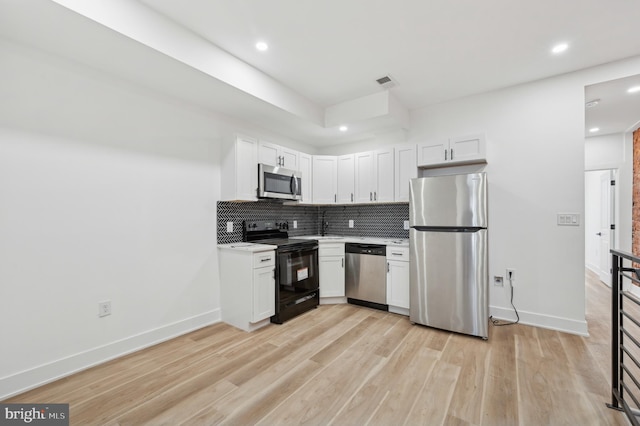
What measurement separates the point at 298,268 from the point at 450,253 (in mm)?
1758

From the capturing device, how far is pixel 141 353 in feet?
8.26

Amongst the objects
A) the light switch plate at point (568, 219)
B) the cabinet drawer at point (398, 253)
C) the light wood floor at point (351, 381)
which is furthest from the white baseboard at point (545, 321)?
the cabinet drawer at point (398, 253)

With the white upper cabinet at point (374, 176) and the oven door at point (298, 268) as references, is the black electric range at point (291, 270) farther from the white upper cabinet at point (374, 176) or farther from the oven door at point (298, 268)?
the white upper cabinet at point (374, 176)

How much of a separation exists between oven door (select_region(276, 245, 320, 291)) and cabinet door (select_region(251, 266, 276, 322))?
0.12m

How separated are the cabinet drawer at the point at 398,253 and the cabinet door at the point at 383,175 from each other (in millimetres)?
701

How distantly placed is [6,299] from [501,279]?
4586 millimetres

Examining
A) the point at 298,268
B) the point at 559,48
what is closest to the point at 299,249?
the point at 298,268

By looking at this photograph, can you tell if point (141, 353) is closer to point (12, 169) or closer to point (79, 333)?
point (79, 333)

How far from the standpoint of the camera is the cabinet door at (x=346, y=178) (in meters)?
4.16

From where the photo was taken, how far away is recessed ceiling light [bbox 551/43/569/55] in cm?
252

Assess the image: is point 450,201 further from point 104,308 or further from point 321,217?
point 104,308

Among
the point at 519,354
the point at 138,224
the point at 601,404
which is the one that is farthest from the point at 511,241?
the point at 138,224

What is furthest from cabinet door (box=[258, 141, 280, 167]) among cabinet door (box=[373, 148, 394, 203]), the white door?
the white door

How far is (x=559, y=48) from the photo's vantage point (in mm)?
2562
